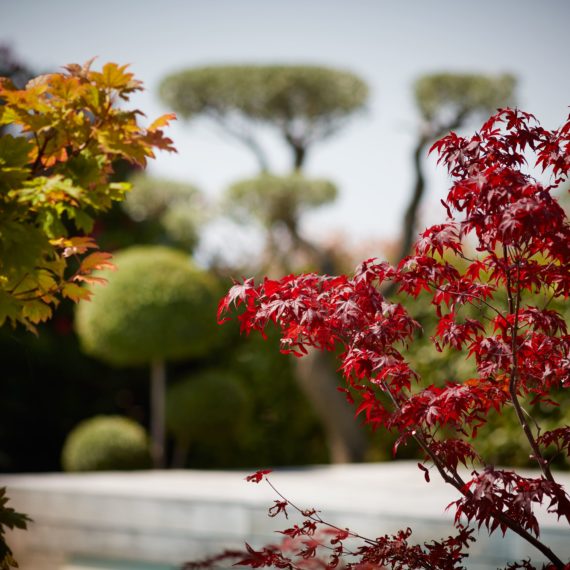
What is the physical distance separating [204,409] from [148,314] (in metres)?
1.13

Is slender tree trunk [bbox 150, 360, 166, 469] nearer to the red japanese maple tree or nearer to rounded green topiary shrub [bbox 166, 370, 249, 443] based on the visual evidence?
rounded green topiary shrub [bbox 166, 370, 249, 443]

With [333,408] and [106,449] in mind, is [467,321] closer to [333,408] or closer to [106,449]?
[106,449]

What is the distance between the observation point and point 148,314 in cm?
794

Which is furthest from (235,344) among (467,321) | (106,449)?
(467,321)

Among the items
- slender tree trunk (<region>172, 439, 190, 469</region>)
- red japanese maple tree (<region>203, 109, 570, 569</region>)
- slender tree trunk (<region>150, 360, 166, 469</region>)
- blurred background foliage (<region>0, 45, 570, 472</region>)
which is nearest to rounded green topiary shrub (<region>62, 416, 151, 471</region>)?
slender tree trunk (<region>150, 360, 166, 469</region>)

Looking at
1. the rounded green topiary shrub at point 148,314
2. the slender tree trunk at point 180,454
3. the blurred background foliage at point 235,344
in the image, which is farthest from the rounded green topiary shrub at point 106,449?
the rounded green topiary shrub at point 148,314

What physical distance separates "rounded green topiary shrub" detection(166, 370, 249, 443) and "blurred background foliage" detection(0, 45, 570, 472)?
0.05 feet

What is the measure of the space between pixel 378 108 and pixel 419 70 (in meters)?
0.84

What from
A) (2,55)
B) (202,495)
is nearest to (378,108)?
(2,55)

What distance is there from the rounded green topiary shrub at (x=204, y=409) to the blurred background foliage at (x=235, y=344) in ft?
0.05

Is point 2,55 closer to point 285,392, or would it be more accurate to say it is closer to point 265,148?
point 265,148

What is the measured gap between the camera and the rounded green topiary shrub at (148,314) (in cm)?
793

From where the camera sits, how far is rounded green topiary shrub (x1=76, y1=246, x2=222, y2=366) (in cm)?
793

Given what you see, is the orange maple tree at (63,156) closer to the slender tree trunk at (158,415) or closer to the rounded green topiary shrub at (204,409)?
the rounded green topiary shrub at (204,409)
